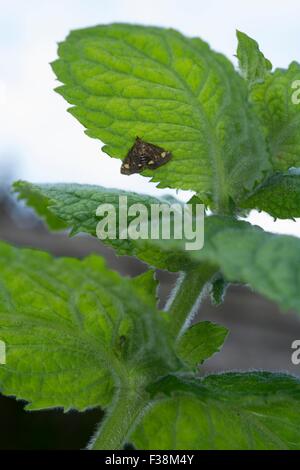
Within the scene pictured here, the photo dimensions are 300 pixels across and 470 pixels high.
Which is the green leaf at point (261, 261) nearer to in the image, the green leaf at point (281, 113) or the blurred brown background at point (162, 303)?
the green leaf at point (281, 113)

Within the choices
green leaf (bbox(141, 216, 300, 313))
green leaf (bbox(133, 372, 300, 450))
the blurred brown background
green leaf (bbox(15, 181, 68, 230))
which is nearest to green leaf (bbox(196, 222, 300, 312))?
green leaf (bbox(141, 216, 300, 313))

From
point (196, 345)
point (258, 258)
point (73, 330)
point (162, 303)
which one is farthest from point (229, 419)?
point (162, 303)

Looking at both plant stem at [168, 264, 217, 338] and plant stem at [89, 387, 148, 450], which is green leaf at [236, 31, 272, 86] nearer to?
plant stem at [168, 264, 217, 338]

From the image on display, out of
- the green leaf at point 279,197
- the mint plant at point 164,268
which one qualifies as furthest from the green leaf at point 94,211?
the green leaf at point 279,197

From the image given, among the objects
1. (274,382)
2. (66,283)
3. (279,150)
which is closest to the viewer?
(66,283)

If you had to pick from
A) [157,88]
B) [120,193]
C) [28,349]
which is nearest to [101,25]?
[157,88]

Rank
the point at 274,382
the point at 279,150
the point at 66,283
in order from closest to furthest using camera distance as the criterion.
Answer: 1. the point at 66,283
2. the point at 274,382
3. the point at 279,150

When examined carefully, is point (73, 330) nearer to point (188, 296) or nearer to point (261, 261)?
point (188, 296)

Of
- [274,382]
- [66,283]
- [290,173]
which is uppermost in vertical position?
[290,173]

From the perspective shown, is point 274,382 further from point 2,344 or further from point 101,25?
point 101,25
